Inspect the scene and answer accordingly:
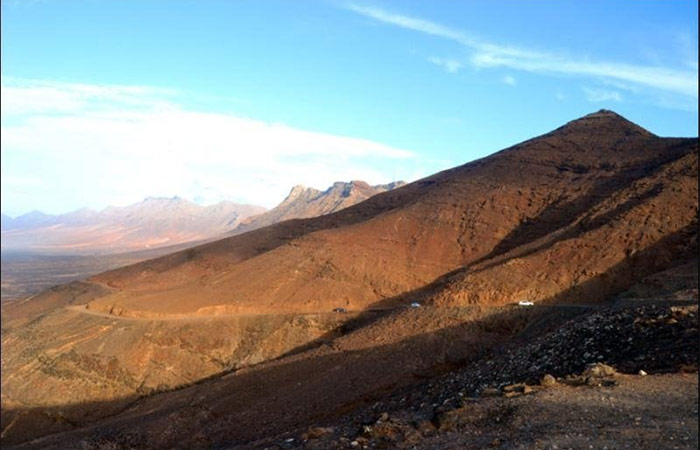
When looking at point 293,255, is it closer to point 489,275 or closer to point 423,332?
point 489,275

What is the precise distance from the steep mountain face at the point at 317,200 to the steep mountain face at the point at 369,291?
73.8 metres

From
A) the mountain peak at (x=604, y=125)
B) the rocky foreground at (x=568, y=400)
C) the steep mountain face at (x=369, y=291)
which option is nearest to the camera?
the rocky foreground at (x=568, y=400)

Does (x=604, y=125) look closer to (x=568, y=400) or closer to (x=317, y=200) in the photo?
(x=568, y=400)

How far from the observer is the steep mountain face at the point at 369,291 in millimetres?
23844

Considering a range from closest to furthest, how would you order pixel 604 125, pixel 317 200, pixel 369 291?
1. pixel 369 291
2. pixel 604 125
3. pixel 317 200

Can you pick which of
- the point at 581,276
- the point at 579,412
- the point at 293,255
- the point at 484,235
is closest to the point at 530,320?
the point at 581,276

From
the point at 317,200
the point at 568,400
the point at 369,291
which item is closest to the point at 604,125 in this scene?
the point at 369,291

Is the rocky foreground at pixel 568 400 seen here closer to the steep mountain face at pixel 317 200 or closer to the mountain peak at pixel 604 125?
the mountain peak at pixel 604 125

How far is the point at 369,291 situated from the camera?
3875 centimetres

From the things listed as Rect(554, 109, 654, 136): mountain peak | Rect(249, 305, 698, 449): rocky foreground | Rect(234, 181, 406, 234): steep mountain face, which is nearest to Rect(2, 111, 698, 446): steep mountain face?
Rect(554, 109, 654, 136): mountain peak

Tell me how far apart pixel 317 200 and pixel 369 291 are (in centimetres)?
11445

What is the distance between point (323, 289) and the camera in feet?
128

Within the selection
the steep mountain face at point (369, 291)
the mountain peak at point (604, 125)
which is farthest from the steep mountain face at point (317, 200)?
the steep mountain face at point (369, 291)

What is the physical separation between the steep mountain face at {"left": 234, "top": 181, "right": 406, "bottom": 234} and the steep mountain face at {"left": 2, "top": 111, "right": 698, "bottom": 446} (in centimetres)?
7380
